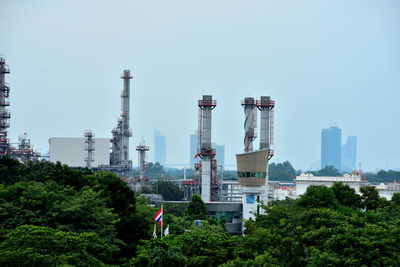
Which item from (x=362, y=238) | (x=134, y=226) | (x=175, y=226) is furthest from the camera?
(x=175, y=226)

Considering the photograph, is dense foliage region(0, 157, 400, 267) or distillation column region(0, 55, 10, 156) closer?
dense foliage region(0, 157, 400, 267)

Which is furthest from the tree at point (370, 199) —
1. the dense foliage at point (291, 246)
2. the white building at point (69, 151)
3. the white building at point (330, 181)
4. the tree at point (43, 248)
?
the white building at point (69, 151)

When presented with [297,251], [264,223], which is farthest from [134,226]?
[297,251]

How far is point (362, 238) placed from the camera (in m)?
28.5

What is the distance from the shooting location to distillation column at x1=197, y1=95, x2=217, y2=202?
259ft

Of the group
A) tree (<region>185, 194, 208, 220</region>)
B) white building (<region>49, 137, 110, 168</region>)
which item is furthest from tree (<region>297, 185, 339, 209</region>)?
white building (<region>49, 137, 110, 168</region>)

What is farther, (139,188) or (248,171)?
(139,188)

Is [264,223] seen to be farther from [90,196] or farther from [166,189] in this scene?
[166,189]

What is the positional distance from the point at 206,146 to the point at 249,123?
296 inches

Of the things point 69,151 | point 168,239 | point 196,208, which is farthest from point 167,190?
point 168,239

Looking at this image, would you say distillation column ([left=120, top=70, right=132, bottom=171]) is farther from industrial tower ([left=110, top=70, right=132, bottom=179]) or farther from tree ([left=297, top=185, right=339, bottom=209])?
tree ([left=297, top=185, right=339, bottom=209])

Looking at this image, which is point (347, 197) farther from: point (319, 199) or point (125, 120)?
point (125, 120)

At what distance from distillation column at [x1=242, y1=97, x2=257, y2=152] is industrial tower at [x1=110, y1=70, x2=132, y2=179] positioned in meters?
31.4

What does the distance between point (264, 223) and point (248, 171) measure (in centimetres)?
2755
